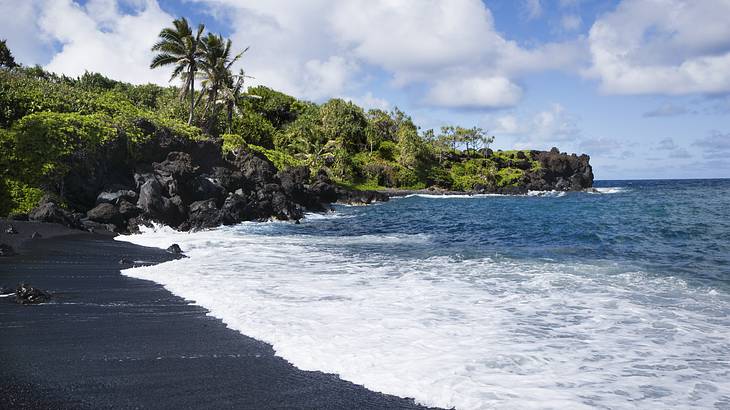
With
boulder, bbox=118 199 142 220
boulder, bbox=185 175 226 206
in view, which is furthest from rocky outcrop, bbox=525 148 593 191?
boulder, bbox=118 199 142 220

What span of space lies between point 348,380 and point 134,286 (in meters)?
7.87

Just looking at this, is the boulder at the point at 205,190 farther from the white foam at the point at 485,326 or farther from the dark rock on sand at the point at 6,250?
the dark rock on sand at the point at 6,250

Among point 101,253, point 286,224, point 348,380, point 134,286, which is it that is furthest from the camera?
point 286,224

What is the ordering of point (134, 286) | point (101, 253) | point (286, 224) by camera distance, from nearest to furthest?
1. point (134, 286)
2. point (101, 253)
3. point (286, 224)

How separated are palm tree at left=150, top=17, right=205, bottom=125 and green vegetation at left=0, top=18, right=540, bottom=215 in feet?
0.32

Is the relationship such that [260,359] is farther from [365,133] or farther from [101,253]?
[365,133]

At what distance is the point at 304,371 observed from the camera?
259 inches

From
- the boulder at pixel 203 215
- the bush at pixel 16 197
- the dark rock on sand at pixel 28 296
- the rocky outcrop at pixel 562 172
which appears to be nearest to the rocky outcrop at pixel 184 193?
the boulder at pixel 203 215

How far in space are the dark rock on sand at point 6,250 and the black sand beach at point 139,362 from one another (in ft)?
13.7

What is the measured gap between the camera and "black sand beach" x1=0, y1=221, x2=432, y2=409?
551cm

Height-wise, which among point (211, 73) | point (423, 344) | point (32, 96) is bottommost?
point (423, 344)

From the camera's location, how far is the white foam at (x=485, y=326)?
20.3 feet

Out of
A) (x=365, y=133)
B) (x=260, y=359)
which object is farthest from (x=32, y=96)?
(x=365, y=133)

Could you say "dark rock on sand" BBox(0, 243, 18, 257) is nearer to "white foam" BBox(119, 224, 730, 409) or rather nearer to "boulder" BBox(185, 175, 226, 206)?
"white foam" BBox(119, 224, 730, 409)
